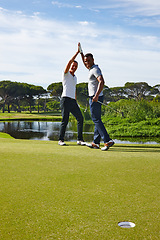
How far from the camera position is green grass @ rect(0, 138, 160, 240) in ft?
7.54

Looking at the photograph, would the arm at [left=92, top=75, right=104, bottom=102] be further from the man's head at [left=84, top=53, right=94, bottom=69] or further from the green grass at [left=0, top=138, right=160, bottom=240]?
the green grass at [left=0, top=138, right=160, bottom=240]

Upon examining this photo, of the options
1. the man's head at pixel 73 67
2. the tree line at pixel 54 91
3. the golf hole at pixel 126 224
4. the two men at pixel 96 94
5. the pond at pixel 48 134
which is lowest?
the pond at pixel 48 134

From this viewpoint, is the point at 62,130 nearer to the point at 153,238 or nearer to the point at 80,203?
the point at 80,203

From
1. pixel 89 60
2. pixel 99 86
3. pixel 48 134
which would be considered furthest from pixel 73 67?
pixel 48 134

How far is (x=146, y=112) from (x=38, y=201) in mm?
27580

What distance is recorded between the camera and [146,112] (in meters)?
29.5

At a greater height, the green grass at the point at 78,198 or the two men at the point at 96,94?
the two men at the point at 96,94

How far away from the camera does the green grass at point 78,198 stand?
2.30 meters

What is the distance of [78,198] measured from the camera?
3.00 m

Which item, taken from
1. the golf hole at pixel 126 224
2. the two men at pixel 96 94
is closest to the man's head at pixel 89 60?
the two men at pixel 96 94

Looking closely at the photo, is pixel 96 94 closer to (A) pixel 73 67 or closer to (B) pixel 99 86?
(B) pixel 99 86

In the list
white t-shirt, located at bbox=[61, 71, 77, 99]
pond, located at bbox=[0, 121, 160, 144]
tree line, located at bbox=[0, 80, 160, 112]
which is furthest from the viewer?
tree line, located at bbox=[0, 80, 160, 112]

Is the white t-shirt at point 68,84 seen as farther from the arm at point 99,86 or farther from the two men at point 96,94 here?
the arm at point 99,86

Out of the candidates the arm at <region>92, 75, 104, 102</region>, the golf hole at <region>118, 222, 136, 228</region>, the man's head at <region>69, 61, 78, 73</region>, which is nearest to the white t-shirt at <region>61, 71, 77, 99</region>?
the man's head at <region>69, 61, 78, 73</region>
